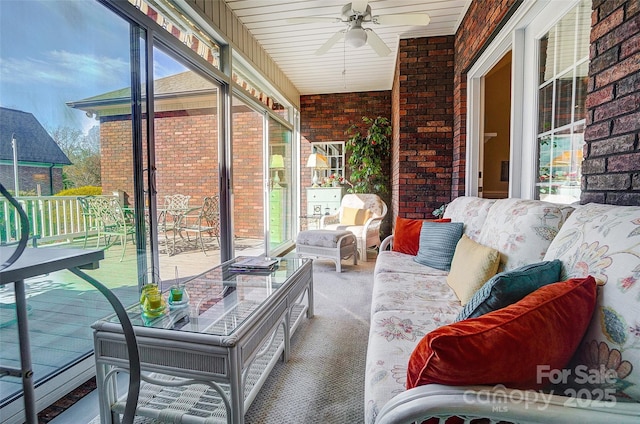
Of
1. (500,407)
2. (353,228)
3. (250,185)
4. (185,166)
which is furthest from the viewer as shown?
(250,185)

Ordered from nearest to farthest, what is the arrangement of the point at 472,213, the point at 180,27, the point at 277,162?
the point at 472,213, the point at 180,27, the point at 277,162

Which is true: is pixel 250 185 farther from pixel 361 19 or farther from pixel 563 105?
pixel 563 105

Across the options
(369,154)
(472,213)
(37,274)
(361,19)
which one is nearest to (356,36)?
(361,19)

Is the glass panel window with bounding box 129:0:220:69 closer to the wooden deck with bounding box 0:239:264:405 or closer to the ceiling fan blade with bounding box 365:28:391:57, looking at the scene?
the ceiling fan blade with bounding box 365:28:391:57

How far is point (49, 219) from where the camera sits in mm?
1509

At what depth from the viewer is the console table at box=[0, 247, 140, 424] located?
876mm

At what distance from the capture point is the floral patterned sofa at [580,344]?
0.61m

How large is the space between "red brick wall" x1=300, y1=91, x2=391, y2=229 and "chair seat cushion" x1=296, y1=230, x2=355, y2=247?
2.08 meters

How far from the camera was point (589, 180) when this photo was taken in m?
1.41

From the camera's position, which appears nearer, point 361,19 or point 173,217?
point 361,19

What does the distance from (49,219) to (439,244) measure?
227 cm

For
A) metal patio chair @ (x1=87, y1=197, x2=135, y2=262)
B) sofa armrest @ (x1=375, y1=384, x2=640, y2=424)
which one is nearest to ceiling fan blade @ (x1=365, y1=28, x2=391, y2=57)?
metal patio chair @ (x1=87, y1=197, x2=135, y2=262)

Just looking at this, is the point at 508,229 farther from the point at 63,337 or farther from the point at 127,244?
the point at 63,337

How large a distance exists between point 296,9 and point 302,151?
2.94 meters
